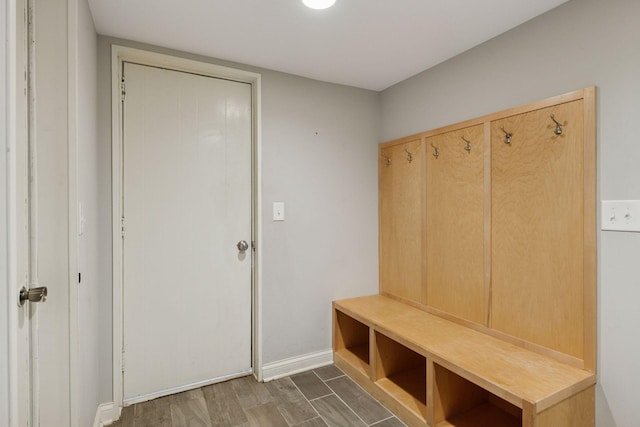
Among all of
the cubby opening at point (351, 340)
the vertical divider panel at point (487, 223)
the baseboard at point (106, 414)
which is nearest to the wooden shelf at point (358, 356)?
the cubby opening at point (351, 340)

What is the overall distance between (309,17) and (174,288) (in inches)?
71.8

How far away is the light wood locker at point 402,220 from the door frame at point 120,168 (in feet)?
3.51

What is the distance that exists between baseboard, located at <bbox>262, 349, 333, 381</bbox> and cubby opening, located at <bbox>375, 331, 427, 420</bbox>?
0.54 metres

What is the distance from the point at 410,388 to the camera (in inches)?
85.7

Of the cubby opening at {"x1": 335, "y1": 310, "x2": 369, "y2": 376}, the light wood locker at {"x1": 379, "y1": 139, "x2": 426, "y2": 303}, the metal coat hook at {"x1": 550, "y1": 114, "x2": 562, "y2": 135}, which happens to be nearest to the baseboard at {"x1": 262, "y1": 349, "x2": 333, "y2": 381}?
the cubby opening at {"x1": 335, "y1": 310, "x2": 369, "y2": 376}

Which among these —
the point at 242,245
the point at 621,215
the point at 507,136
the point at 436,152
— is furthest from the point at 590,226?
the point at 242,245

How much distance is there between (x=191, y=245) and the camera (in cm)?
226

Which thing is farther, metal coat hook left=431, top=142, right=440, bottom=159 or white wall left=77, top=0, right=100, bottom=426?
metal coat hook left=431, top=142, right=440, bottom=159

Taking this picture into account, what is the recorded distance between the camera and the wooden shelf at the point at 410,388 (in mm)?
1980

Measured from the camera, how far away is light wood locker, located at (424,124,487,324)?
6.81 ft

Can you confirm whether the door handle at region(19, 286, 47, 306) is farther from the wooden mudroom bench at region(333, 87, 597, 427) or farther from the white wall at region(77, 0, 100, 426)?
the wooden mudroom bench at region(333, 87, 597, 427)

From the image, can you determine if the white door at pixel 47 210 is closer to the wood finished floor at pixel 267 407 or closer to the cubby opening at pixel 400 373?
the wood finished floor at pixel 267 407

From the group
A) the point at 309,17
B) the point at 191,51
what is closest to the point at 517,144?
the point at 309,17

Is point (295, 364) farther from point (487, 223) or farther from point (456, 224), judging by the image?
point (487, 223)
